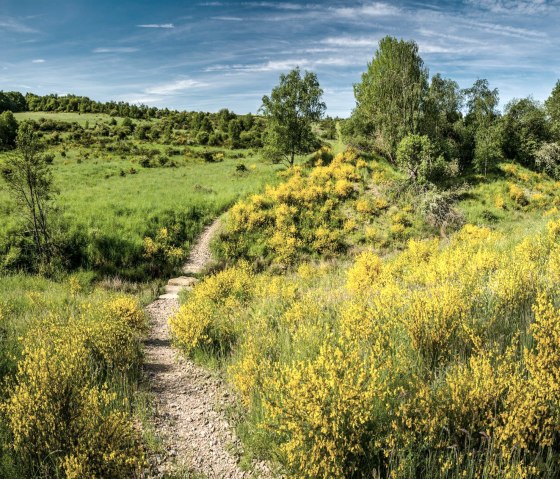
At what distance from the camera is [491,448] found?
11.6ft

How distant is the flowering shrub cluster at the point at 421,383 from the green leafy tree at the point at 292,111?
22887 mm

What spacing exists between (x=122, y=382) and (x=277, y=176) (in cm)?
2398

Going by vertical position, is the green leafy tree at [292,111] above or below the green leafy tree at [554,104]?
below

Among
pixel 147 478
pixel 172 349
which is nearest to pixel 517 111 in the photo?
pixel 172 349

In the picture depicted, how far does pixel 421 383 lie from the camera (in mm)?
4023

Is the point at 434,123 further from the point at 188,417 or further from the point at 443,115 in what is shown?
the point at 188,417

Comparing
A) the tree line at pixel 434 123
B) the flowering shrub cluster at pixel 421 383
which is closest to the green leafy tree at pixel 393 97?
the tree line at pixel 434 123

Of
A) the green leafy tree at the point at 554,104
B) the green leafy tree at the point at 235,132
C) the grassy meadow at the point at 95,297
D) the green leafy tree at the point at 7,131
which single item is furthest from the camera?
the green leafy tree at the point at 235,132

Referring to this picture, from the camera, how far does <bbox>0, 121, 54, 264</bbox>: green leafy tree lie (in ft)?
52.0

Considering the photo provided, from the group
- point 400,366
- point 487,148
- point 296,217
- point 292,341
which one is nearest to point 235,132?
point 487,148

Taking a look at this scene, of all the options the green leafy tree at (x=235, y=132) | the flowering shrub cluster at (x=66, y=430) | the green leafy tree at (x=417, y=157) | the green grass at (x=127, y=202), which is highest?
the green leafy tree at (x=235, y=132)

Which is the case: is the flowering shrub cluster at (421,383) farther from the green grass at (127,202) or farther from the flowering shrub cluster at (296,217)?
the flowering shrub cluster at (296,217)

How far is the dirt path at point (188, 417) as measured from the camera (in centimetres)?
478

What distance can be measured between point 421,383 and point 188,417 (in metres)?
4.09
